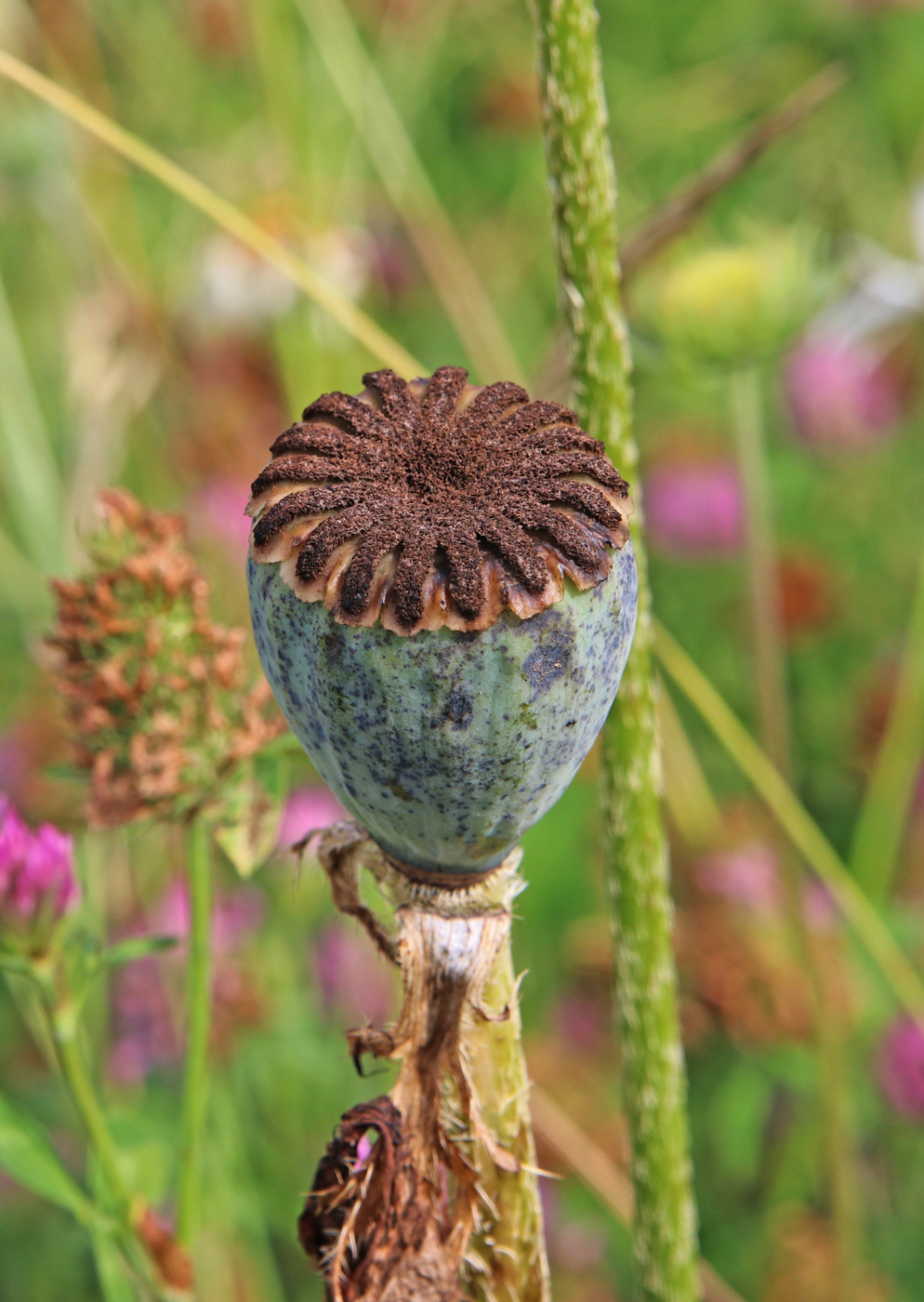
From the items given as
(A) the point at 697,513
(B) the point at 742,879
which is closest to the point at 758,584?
(B) the point at 742,879

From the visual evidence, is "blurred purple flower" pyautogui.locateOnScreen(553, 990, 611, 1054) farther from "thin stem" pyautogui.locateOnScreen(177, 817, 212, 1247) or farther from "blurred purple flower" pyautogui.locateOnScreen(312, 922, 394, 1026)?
"thin stem" pyautogui.locateOnScreen(177, 817, 212, 1247)

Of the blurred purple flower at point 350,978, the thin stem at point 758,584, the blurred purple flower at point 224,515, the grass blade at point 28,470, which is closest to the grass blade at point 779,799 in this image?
the thin stem at point 758,584

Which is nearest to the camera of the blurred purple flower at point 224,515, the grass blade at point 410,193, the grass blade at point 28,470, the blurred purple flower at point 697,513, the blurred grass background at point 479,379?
the grass blade at point 410,193

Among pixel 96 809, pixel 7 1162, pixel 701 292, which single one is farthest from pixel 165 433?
pixel 7 1162

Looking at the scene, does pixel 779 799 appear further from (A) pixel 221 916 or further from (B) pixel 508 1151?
(A) pixel 221 916

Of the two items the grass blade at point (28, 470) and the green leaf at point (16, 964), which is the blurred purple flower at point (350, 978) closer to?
the grass blade at point (28, 470)

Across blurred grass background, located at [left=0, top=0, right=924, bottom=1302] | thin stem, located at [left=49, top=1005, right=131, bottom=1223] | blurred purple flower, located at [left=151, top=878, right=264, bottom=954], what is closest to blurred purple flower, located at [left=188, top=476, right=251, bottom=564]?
blurred grass background, located at [left=0, top=0, right=924, bottom=1302]
